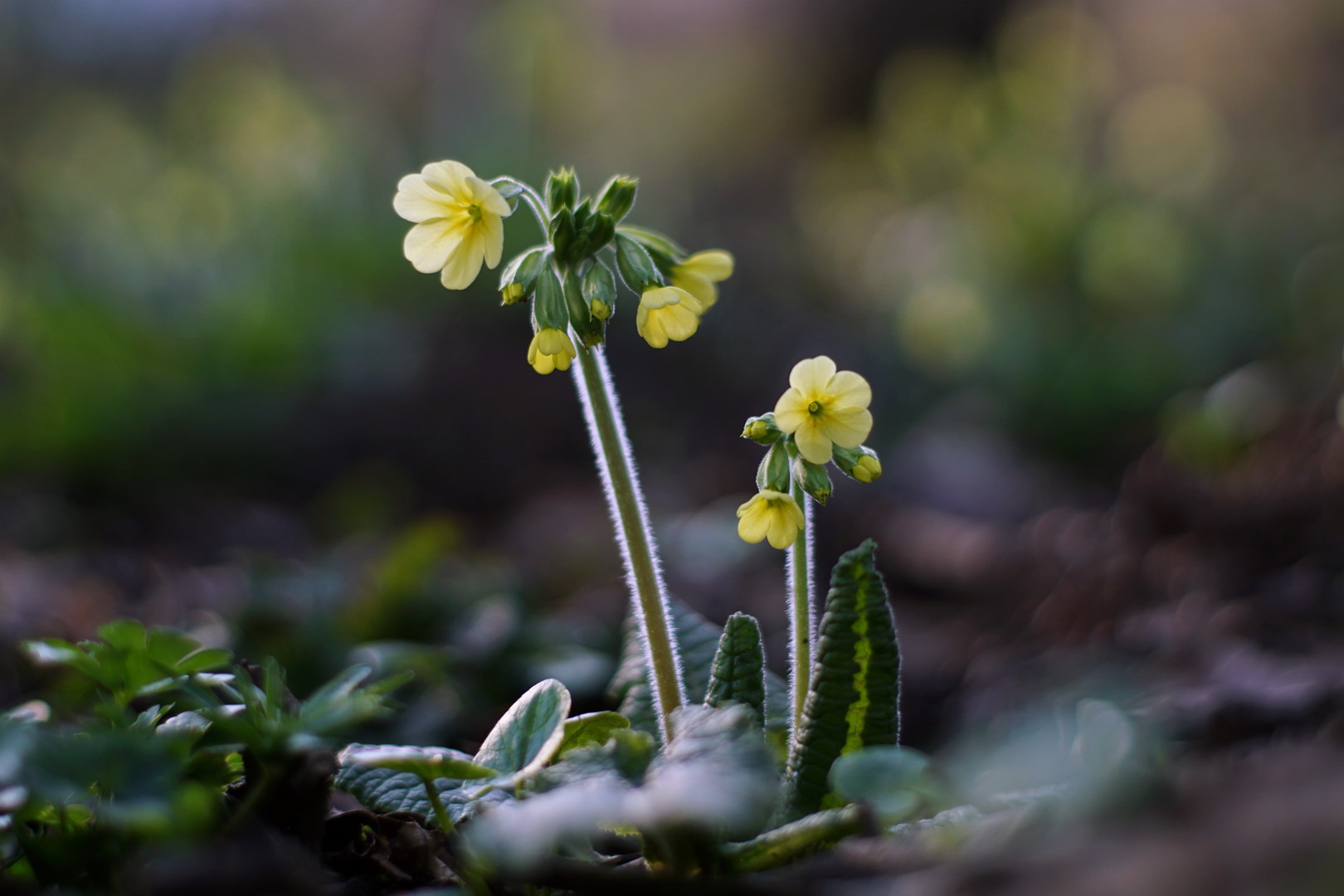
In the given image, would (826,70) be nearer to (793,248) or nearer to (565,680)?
(793,248)

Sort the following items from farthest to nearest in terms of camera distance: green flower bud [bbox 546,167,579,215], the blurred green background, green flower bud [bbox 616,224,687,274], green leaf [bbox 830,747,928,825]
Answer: the blurred green background, green flower bud [bbox 616,224,687,274], green flower bud [bbox 546,167,579,215], green leaf [bbox 830,747,928,825]

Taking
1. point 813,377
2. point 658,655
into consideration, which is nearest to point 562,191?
point 813,377

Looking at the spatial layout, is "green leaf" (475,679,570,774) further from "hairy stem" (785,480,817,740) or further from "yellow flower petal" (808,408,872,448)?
"yellow flower petal" (808,408,872,448)

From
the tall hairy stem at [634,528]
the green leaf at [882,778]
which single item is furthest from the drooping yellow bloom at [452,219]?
the green leaf at [882,778]

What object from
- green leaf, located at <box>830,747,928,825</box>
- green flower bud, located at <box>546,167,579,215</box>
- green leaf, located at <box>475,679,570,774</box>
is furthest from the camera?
green flower bud, located at <box>546,167,579,215</box>

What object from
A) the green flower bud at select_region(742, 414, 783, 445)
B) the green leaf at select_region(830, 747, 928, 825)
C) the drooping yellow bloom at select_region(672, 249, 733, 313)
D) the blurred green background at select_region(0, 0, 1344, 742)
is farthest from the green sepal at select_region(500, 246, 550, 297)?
the blurred green background at select_region(0, 0, 1344, 742)

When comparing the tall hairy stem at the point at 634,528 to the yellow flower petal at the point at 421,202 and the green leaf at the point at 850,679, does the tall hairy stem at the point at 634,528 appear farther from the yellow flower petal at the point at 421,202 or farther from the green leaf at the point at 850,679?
the yellow flower petal at the point at 421,202
